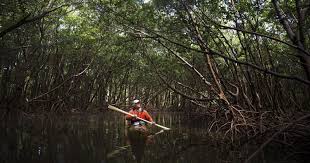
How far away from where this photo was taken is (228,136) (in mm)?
8055

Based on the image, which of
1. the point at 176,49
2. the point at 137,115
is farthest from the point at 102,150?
the point at 176,49

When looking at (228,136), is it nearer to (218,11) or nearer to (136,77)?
(218,11)

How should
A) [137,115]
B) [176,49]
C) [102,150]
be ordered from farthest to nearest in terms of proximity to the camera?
[176,49] → [137,115] → [102,150]

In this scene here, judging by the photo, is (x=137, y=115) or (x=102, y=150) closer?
(x=102, y=150)

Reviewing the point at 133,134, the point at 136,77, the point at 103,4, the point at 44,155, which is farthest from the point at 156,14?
the point at 136,77

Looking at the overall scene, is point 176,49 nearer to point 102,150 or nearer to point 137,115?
point 137,115

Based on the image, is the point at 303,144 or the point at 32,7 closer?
the point at 303,144

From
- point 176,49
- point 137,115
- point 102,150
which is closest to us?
point 102,150

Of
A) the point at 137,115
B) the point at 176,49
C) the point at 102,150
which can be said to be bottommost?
the point at 102,150

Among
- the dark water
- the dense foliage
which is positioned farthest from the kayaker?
the dark water

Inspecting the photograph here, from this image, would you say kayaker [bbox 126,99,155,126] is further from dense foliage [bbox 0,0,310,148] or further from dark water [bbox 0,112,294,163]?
dark water [bbox 0,112,294,163]

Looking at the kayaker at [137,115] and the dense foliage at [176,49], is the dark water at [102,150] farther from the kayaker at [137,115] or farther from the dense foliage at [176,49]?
the kayaker at [137,115]

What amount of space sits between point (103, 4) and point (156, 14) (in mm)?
1420

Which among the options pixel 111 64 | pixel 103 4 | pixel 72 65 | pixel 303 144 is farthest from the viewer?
pixel 111 64
